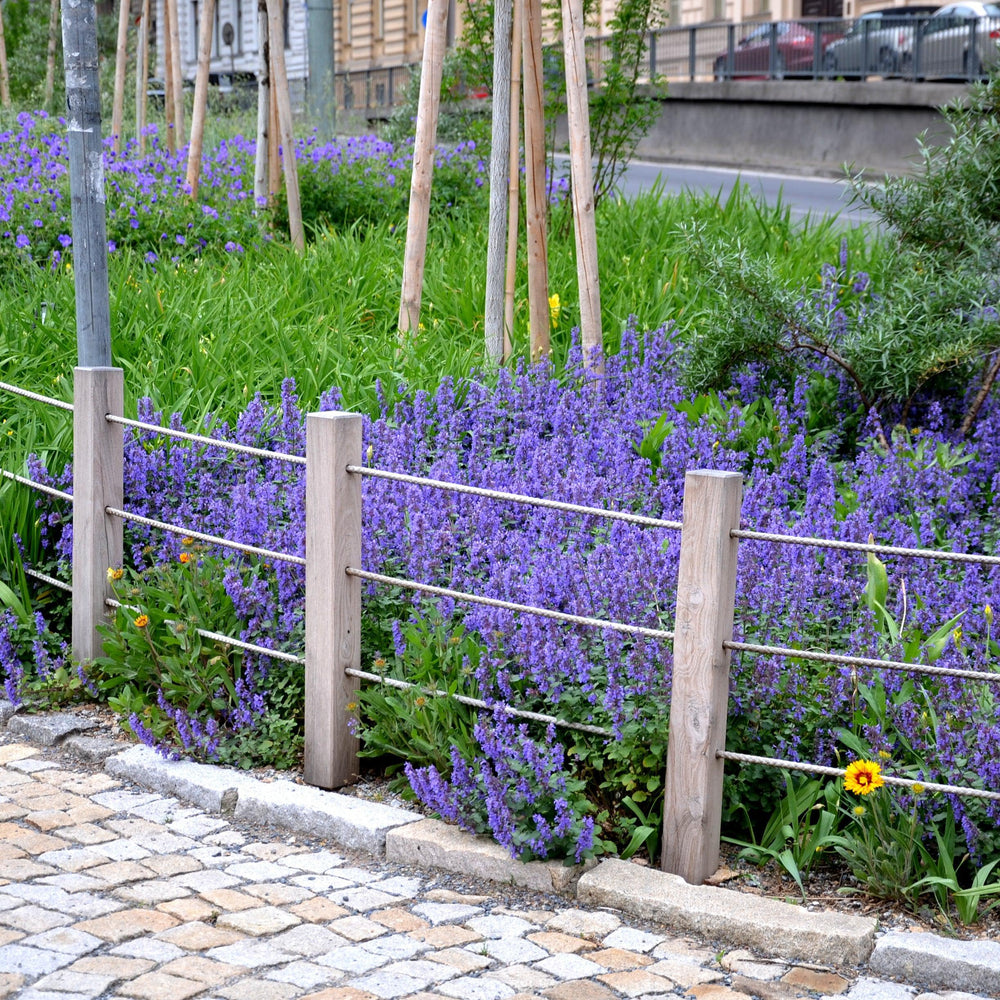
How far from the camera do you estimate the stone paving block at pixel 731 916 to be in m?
3.30

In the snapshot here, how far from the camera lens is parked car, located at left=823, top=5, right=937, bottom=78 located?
76.3ft

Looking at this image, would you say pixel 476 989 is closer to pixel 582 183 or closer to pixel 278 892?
pixel 278 892

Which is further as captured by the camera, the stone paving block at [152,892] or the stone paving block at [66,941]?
the stone paving block at [152,892]

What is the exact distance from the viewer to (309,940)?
338cm

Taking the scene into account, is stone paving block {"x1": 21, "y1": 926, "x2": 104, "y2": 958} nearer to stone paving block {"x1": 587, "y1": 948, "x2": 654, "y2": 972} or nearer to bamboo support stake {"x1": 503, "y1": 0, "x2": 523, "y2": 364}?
stone paving block {"x1": 587, "y1": 948, "x2": 654, "y2": 972}

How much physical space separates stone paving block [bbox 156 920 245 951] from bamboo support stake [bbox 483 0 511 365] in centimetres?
361

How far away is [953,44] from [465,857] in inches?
843

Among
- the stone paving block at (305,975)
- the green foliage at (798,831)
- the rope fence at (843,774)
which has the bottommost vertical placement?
the stone paving block at (305,975)

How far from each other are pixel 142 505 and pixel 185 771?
4.24 ft

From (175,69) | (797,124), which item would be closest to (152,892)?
(175,69)

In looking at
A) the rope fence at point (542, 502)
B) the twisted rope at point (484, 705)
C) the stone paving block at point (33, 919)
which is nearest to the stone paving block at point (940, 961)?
the twisted rope at point (484, 705)

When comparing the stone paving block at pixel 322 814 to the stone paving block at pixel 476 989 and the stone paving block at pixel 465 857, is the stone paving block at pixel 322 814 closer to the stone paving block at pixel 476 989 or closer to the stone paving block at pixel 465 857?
the stone paving block at pixel 465 857

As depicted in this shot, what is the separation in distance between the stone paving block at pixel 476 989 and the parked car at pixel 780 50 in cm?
2371

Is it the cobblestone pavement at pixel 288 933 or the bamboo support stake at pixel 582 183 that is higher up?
the bamboo support stake at pixel 582 183
